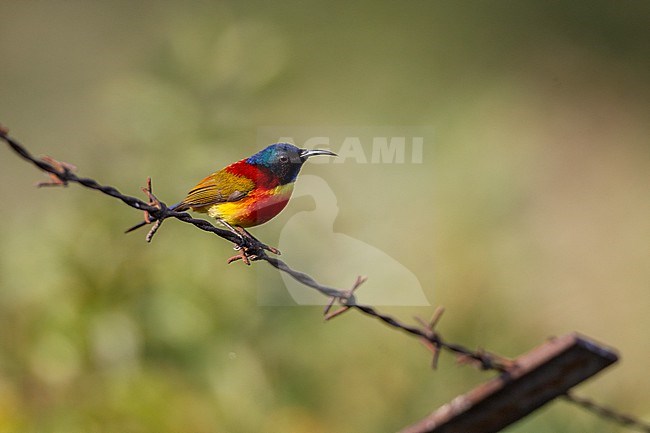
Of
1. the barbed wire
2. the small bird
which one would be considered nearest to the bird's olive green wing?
the small bird

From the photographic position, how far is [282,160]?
2.21 meters

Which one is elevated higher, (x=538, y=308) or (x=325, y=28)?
(x=325, y=28)

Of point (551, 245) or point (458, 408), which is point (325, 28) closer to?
point (551, 245)

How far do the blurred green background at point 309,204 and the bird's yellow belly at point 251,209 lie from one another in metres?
2.07

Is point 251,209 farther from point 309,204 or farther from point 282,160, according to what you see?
point 309,204

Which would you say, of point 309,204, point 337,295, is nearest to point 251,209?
point 337,295

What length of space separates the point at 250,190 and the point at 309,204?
228 centimetres

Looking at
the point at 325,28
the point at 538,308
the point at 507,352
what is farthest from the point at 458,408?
the point at 325,28

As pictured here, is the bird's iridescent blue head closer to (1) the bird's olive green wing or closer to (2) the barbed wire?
(1) the bird's olive green wing

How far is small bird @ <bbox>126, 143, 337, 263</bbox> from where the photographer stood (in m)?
2.16

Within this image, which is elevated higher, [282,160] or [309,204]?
[282,160]

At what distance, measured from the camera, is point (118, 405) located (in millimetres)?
4004

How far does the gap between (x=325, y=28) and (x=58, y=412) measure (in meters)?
5.91

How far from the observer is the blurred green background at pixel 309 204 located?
421cm
